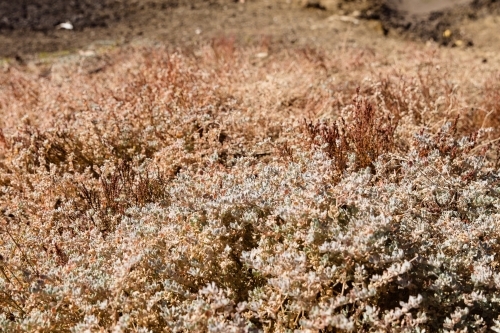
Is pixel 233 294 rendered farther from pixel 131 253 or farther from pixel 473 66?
pixel 473 66

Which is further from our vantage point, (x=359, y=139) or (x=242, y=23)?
(x=242, y=23)

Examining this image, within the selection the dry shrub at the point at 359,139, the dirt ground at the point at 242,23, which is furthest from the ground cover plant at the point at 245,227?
the dirt ground at the point at 242,23

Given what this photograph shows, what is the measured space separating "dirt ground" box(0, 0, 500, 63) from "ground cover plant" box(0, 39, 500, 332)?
4.27 metres

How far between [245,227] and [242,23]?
7.76 metres

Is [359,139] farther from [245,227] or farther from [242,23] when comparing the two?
[242,23]

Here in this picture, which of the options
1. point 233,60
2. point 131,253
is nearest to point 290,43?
point 233,60

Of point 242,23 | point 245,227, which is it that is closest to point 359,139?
point 245,227

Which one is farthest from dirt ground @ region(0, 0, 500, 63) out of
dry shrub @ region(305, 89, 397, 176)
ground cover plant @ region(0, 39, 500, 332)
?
dry shrub @ region(305, 89, 397, 176)

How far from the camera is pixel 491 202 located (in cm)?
289

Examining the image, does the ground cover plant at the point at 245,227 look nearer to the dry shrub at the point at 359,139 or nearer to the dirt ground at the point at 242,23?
the dry shrub at the point at 359,139

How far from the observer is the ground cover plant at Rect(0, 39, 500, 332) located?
92.9 inches

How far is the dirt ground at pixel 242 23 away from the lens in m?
8.94

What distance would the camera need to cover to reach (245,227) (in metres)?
2.84

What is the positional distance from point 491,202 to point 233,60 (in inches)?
152
